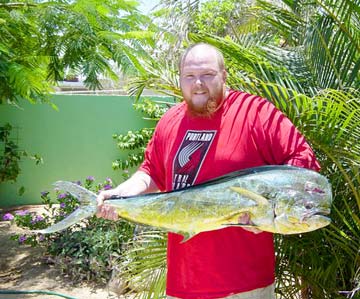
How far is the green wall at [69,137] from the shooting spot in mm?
8453

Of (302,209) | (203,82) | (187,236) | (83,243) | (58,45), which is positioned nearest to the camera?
(302,209)

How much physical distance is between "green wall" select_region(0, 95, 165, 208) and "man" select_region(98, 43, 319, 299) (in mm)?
6440

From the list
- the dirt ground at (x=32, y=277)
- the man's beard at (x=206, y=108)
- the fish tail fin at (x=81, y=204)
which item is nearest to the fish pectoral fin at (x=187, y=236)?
the fish tail fin at (x=81, y=204)

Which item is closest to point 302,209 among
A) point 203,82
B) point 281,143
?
point 281,143

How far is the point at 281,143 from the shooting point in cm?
190

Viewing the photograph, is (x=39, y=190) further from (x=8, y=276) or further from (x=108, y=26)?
(x=108, y=26)

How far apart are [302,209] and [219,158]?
16.2 inches

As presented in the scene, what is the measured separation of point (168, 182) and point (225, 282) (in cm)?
48

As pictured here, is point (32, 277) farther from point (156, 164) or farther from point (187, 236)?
point (187, 236)

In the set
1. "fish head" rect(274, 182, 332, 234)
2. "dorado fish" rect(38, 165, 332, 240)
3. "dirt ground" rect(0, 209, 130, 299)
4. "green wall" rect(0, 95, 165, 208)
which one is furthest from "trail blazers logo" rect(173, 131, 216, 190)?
"green wall" rect(0, 95, 165, 208)

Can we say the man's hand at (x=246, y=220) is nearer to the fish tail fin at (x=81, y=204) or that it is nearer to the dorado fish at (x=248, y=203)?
the dorado fish at (x=248, y=203)

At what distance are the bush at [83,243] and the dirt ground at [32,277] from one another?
107 millimetres

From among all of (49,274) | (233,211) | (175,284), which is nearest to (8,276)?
(49,274)

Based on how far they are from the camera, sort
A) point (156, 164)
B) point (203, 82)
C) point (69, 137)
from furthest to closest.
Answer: point (69, 137) → point (156, 164) → point (203, 82)
